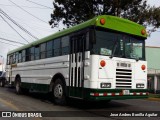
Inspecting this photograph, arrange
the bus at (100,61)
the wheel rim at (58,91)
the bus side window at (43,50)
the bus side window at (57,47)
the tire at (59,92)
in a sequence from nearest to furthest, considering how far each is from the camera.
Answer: the bus at (100,61)
the tire at (59,92)
the wheel rim at (58,91)
the bus side window at (57,47)
the bus side window at (43,50)

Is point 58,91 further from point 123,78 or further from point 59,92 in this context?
point 123,78

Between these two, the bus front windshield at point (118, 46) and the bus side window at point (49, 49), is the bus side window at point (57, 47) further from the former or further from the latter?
the bus front windshield at point (118, 46)

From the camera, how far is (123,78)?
11.6m

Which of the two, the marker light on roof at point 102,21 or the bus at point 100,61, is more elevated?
the marker light on roof at point 102,21

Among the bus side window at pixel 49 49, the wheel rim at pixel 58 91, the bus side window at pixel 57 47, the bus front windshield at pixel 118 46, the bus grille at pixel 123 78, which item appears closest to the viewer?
the bus front windshield at pixel 118 46

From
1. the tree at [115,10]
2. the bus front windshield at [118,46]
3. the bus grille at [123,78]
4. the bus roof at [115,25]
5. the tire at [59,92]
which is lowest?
the tire at [59,92]

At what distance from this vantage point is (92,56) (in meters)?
11.0

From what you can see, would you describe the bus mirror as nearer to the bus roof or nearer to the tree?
the bus roof

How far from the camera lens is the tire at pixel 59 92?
42.0 feet

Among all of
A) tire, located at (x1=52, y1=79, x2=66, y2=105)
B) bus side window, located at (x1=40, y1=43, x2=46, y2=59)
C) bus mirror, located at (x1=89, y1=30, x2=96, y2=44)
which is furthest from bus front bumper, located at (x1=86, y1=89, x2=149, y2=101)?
bus side window, located at (x1=40, y1=43, x2=46, y2=59)

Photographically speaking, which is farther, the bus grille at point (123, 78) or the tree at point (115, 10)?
the tree at point (115, 10)

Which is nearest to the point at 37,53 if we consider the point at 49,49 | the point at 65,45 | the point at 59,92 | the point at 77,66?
the point at 49,49

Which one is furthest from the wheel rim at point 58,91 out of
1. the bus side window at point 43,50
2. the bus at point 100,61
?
the bus side window at point 43,50

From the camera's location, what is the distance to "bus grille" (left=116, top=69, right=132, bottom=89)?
11.4 m
